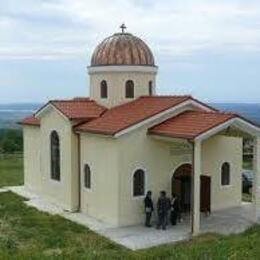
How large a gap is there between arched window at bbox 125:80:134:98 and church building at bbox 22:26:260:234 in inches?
1.7

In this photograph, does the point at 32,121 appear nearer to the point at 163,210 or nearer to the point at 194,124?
the point at 163,210

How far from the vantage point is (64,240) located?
17172 millimetres

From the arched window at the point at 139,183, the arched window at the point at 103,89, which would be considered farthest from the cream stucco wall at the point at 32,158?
the arched window at the point at 139,183

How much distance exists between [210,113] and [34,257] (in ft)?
35.7

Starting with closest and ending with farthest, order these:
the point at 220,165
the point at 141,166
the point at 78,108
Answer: the point at 141,166, the point at 220,165, the point at 78,108

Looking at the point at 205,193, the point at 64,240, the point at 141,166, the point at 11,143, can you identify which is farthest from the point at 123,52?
the point at 11,143

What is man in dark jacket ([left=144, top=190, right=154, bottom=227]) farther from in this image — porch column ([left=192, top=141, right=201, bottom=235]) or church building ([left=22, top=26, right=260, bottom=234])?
porch column ([left=192, top=141, right=201, bottom=235])

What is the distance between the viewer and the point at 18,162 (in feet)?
147

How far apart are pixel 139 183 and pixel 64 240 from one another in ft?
12.8

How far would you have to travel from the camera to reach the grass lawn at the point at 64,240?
35.9 ft

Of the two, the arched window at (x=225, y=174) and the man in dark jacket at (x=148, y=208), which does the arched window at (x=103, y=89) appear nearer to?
the arched window at (x=225, y=174)

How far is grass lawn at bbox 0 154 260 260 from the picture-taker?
10949mm

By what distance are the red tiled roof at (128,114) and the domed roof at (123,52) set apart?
186 centimetres

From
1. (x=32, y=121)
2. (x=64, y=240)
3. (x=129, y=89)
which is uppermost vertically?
(x=129, y=89)
